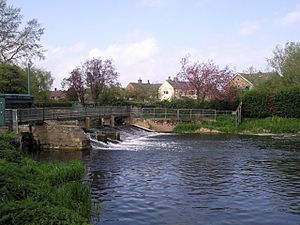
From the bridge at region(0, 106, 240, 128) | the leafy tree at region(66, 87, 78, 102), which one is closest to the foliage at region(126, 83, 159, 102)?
the leafy tree at region(66, 87, 78, 102)

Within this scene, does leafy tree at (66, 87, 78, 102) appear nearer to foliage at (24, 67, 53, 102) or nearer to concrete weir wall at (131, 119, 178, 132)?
foliage at (24, 67, 53, 102)

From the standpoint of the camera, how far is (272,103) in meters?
48.0

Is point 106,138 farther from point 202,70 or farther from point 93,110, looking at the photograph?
point 202,70

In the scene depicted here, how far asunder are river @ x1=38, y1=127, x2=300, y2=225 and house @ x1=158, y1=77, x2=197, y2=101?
3397 cm

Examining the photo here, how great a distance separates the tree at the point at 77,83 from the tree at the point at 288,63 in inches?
1265

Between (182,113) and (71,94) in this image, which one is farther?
(71,94)

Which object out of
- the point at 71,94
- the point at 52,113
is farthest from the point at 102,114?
the point at 71,94

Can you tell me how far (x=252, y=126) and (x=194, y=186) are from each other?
30.5m

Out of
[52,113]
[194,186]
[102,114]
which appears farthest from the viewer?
[102,114]

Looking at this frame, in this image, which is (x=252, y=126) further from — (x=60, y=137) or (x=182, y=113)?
(x=60, y=137)

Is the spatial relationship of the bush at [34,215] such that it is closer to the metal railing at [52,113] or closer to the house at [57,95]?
the metal railing at [52,113]

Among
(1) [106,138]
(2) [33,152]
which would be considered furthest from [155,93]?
(2) [33,152]

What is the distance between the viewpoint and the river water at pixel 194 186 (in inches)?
471

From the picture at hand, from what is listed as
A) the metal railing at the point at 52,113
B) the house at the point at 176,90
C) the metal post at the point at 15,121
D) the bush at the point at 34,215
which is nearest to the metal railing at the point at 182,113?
the metal railing at the point at 52,113
